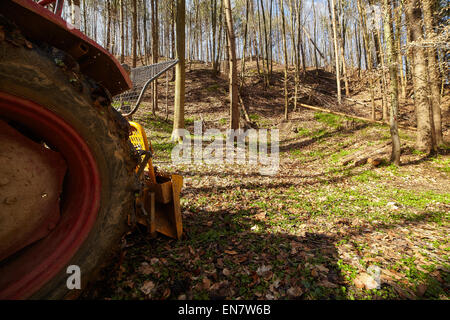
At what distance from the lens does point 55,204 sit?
146 centimetres

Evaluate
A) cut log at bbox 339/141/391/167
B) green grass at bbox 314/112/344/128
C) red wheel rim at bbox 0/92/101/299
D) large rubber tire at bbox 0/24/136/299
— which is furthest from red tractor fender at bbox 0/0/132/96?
green grass at bbox 314/112/344/128

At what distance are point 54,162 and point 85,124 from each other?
40cm

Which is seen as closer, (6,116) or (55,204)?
(6,116)

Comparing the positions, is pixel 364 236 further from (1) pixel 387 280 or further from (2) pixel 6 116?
(2) pixel 6 116

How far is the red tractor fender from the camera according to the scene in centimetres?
118

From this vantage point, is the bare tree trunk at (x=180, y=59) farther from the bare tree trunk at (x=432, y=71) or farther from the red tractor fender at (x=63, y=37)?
the bare tree trunk at (x=432, y=71)

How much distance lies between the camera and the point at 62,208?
150 centimetres

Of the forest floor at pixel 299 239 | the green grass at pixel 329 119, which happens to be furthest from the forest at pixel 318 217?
the green grass at pixel 329 119

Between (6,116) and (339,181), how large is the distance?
265 inches

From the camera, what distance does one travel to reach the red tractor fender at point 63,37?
1.18 m

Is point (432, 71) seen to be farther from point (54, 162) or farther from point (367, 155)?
point (54, 162)

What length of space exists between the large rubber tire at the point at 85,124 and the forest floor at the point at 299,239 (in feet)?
0.59

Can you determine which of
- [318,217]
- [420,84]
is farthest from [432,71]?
[318,217]
